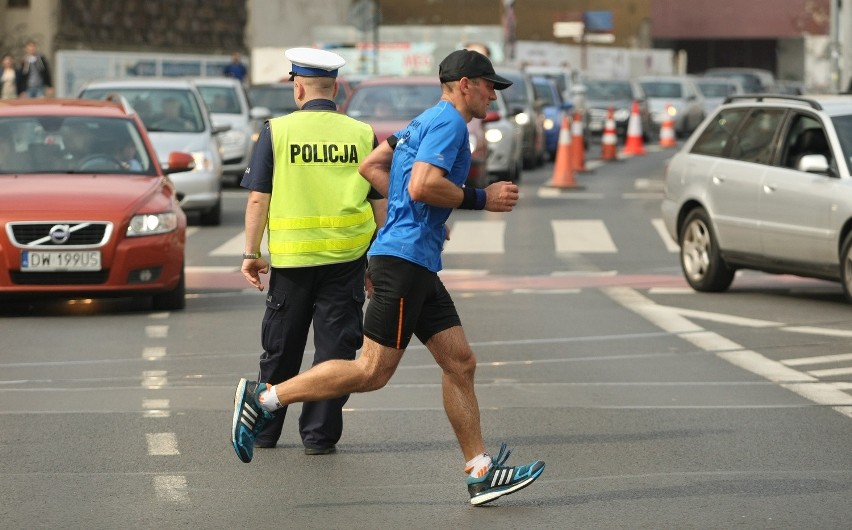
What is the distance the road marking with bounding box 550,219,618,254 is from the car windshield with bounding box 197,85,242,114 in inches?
289

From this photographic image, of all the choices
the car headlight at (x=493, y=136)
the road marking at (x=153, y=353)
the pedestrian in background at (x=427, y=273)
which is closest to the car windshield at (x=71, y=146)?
the road marking at (x=153, y=353)

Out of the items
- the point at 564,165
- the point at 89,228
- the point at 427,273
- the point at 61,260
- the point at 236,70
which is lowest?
the point at 564,165

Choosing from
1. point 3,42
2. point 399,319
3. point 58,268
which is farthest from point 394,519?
point 3,42

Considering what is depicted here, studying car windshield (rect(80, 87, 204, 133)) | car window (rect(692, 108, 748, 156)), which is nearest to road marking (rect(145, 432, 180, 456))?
car window (rect(692, 108, 748, 156))

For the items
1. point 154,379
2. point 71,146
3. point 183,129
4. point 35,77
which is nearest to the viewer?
point 154,379

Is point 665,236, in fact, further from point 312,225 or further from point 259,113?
point 312,225

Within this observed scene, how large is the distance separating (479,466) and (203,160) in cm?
1430

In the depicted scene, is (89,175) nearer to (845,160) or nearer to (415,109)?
(845,160)

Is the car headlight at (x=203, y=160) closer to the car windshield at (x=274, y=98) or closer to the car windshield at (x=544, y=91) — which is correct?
the car windshield at (x=274, y=98)

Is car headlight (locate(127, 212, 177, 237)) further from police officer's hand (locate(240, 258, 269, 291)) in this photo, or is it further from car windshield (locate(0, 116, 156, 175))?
police officer's hand (locate(240, 258, 269, 291))

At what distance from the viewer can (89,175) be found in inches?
535

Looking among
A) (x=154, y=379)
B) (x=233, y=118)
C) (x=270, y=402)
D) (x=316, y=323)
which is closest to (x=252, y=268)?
(x=316, y=323)

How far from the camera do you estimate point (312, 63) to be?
769 centimetres

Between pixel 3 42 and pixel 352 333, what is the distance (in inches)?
1556
